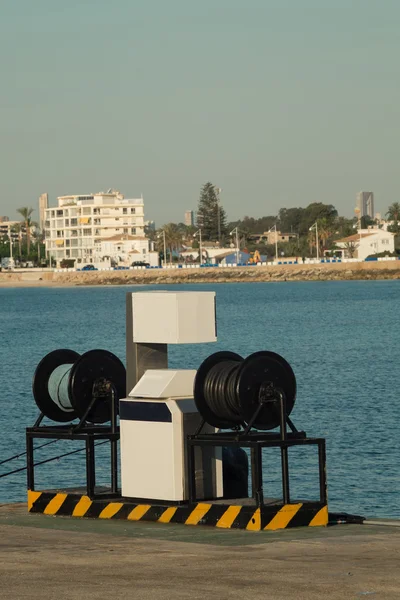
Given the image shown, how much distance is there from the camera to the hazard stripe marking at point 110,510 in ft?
36.9

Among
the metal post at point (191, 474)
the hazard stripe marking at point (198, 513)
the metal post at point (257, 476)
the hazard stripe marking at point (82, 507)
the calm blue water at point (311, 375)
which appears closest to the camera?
the metal post at point (257, 476)

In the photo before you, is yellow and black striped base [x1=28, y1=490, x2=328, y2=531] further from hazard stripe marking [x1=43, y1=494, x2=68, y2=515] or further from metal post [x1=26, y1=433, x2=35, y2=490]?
metal post [x1=26, y1=433, x2=35, y2=490]

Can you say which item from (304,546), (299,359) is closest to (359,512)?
(304,546)

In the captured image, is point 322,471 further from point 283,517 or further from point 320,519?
point 283,517

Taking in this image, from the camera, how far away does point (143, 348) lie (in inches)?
463

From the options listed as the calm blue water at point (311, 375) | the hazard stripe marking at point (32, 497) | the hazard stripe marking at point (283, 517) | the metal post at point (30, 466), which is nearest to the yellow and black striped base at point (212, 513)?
the hazard stripe marking at point (283, 517)

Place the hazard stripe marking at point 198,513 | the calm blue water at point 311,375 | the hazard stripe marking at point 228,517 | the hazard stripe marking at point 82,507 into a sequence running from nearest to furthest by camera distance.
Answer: the hazard stripe marking at point 228,517
the hazard stripe marking at point 198,513
the hazard stripe marking at point 82,507
the calm blue water at point 311,375

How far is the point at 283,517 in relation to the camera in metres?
10.4

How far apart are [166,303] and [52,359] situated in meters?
1.62

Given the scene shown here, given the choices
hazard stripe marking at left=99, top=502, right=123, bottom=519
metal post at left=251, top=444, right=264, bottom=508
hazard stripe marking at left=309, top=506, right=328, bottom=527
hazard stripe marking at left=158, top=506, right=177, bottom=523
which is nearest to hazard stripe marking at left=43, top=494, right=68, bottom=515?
hazard stripe marking at left=99, top=502, right=123, bottom=519

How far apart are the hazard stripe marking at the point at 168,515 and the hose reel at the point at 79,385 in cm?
138

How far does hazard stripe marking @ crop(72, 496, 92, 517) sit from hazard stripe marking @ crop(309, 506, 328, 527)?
2.20 meters

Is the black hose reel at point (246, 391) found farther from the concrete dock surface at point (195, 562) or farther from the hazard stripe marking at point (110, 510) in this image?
the hazard stripe marking at point (110, 510)

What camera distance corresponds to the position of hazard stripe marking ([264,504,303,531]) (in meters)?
10.3
